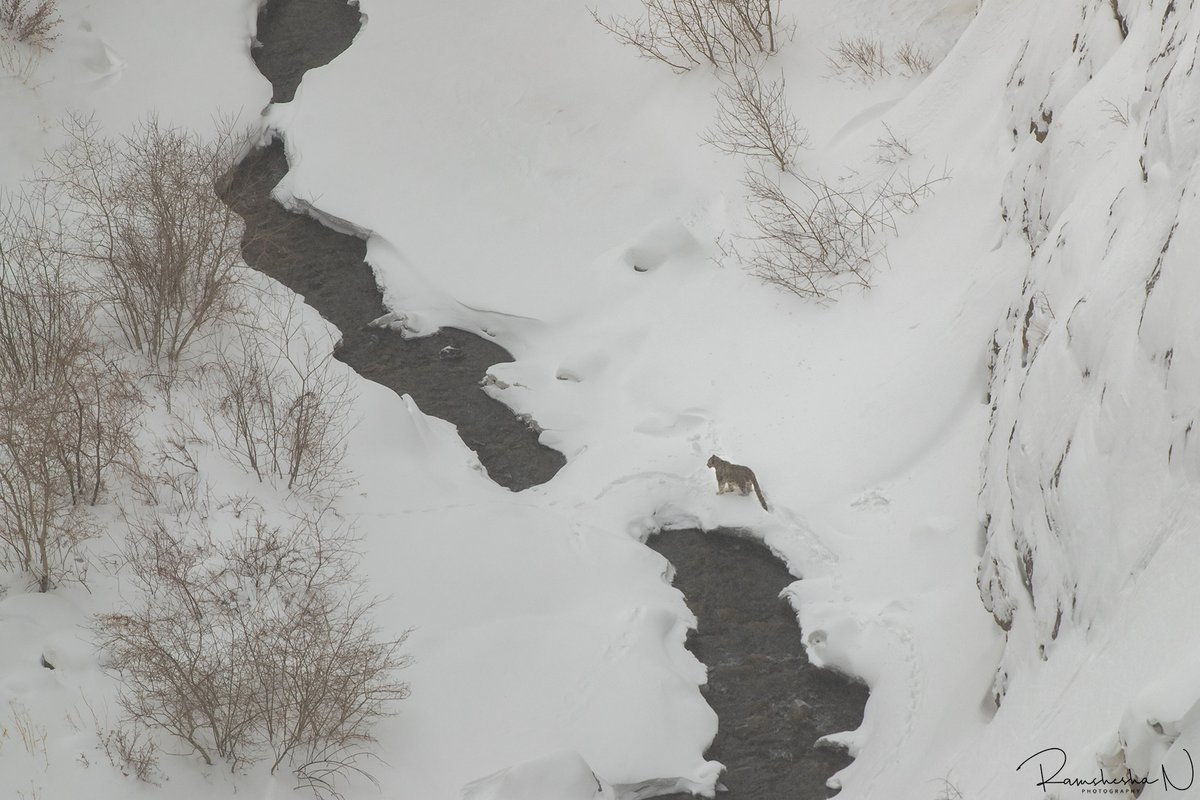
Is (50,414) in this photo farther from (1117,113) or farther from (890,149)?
(890,149)

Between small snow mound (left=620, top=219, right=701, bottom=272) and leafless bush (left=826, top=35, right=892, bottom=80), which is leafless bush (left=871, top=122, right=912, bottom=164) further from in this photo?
small snow mound (left=620, top=219, right=701, bottom=272)

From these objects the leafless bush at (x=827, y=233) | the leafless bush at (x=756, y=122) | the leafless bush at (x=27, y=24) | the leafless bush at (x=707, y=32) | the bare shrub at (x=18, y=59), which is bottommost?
the leafless bush at (x=827, y=233)

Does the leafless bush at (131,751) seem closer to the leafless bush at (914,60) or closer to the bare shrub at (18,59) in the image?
the bare shrub at (18,59)

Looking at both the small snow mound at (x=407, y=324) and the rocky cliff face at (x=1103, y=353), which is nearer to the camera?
the rocky cliff face at (x=1103, y=353)

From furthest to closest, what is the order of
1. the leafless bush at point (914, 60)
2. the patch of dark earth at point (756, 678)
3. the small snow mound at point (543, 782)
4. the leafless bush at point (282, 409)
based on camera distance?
1. the leafless bush at point (914, 60)
2. the leafless bush at point (282, 409)
3. the patch of dark earth at point (756, 678)
4. the small snow mound at point (543, 782)

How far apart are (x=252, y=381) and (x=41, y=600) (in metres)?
3.49

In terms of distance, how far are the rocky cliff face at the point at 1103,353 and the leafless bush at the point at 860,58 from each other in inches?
192

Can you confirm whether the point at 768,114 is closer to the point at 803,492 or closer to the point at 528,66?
the point at 528,66

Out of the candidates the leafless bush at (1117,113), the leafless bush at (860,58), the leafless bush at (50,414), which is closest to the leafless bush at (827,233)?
the leafless bush at (860,58)

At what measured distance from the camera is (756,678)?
9398 mm

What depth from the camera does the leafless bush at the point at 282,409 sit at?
1055cm

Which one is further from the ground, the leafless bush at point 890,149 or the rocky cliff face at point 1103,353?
the leafless bush at point 890,149

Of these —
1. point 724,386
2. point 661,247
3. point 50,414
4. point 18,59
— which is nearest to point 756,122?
point 661,247

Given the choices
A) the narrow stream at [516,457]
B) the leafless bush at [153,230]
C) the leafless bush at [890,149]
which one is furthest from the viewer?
the leafless bush at [890,149]
